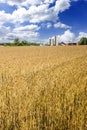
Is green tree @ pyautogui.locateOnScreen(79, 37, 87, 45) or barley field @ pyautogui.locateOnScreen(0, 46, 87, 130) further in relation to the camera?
green tree @ pyautogui.locateOnScreen(79, 37, 87, 45)

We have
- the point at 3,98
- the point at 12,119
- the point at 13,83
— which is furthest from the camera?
→ the point at 13,83

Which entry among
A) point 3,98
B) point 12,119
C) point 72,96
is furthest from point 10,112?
point 72,96

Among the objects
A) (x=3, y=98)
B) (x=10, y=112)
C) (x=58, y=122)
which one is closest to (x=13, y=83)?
(x=3, y=98)

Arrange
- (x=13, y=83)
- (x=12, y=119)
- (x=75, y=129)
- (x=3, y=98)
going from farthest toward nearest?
1. (x=13, y=83)
2. (x=3, y=98)
3. (x=12, y=119)
4. (x=75, y=129)

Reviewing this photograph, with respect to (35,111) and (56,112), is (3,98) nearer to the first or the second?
(35,111)

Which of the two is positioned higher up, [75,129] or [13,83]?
[13,83]

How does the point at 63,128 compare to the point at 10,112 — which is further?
the point at 10,112

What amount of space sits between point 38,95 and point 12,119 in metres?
1.03

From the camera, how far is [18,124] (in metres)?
4.83

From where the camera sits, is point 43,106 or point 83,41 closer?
point 43,106

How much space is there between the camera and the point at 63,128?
473cm

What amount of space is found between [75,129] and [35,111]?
3.08ft

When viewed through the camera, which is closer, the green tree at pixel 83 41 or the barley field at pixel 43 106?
the barley field at pixel 43 106

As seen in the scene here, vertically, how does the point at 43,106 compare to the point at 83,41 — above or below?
below
